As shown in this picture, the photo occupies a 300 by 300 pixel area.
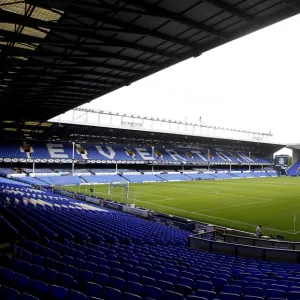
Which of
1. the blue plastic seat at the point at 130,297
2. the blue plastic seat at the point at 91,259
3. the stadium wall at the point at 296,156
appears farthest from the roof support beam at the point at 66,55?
the stadium wall at the point at 296,156

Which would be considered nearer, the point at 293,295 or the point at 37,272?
the point at 293,295

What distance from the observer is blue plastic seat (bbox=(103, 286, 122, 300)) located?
5340 millimetres

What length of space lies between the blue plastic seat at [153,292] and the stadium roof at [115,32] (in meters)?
7.81

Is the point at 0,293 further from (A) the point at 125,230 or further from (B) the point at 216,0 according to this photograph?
(A) the point at 125,230

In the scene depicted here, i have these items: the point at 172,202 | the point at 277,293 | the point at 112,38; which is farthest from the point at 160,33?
the point at 172,202

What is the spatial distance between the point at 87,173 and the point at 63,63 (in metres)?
47.2

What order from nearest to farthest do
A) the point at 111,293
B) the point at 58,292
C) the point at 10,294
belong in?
the point at 10,294
the point at 58,292
the point at 111,293

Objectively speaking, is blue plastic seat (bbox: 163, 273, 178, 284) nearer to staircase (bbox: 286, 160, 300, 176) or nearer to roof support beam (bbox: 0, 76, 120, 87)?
roof support beam (bbox: 0, 76, 120, 87)

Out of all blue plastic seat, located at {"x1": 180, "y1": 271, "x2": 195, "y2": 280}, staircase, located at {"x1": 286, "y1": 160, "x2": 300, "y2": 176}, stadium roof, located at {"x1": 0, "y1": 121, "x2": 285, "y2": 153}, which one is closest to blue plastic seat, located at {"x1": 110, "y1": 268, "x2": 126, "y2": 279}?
blue plastic seat, located at {"x1": 180, "y1": 271, "x2": 195, "y2": 280}

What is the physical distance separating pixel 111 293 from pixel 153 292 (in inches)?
32.6

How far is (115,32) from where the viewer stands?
1266cm

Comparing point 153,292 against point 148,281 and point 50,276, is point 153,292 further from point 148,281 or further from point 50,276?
point 50,276

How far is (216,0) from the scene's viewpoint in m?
9.66

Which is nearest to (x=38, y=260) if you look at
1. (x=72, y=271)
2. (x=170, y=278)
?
(x=72, y=271)
